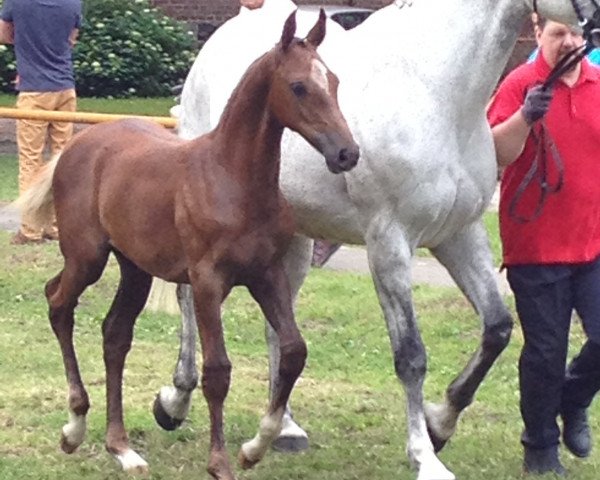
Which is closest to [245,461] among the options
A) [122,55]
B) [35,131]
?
[35,131]

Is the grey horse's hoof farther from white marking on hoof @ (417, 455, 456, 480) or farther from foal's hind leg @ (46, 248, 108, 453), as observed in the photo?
white marking on hoof @ (417, 455, 456, 480)

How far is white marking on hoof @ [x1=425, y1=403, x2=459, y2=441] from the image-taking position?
6043 mm

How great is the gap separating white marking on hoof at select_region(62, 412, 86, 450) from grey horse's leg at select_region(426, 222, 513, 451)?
1.52 metres

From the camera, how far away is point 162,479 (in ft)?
19.6

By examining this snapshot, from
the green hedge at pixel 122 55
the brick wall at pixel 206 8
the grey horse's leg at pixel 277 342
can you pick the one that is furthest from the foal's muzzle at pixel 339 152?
the brick wall at pixel 206 8

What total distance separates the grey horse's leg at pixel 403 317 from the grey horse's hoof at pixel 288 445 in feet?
3.23

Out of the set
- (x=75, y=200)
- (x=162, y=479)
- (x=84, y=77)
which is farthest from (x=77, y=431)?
(x=84, y=77)

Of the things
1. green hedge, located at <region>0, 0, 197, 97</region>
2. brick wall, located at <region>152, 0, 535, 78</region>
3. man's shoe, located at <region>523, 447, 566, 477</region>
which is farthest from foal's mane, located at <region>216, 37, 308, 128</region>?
brick wall, located at <region>152, 0, 535, 78</region>

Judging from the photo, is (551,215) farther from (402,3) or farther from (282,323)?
(282,323)

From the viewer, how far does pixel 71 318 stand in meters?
6.08

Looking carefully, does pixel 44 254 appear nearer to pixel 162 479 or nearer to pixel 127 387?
pixel 127 387

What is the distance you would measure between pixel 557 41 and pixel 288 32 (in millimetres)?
1254

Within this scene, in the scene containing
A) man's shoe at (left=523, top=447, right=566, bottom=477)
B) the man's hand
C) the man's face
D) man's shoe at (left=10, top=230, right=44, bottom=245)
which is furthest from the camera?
man's shoe at (left=10, top=230, right=44, bottom=245)

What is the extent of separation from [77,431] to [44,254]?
5341 millimetres
